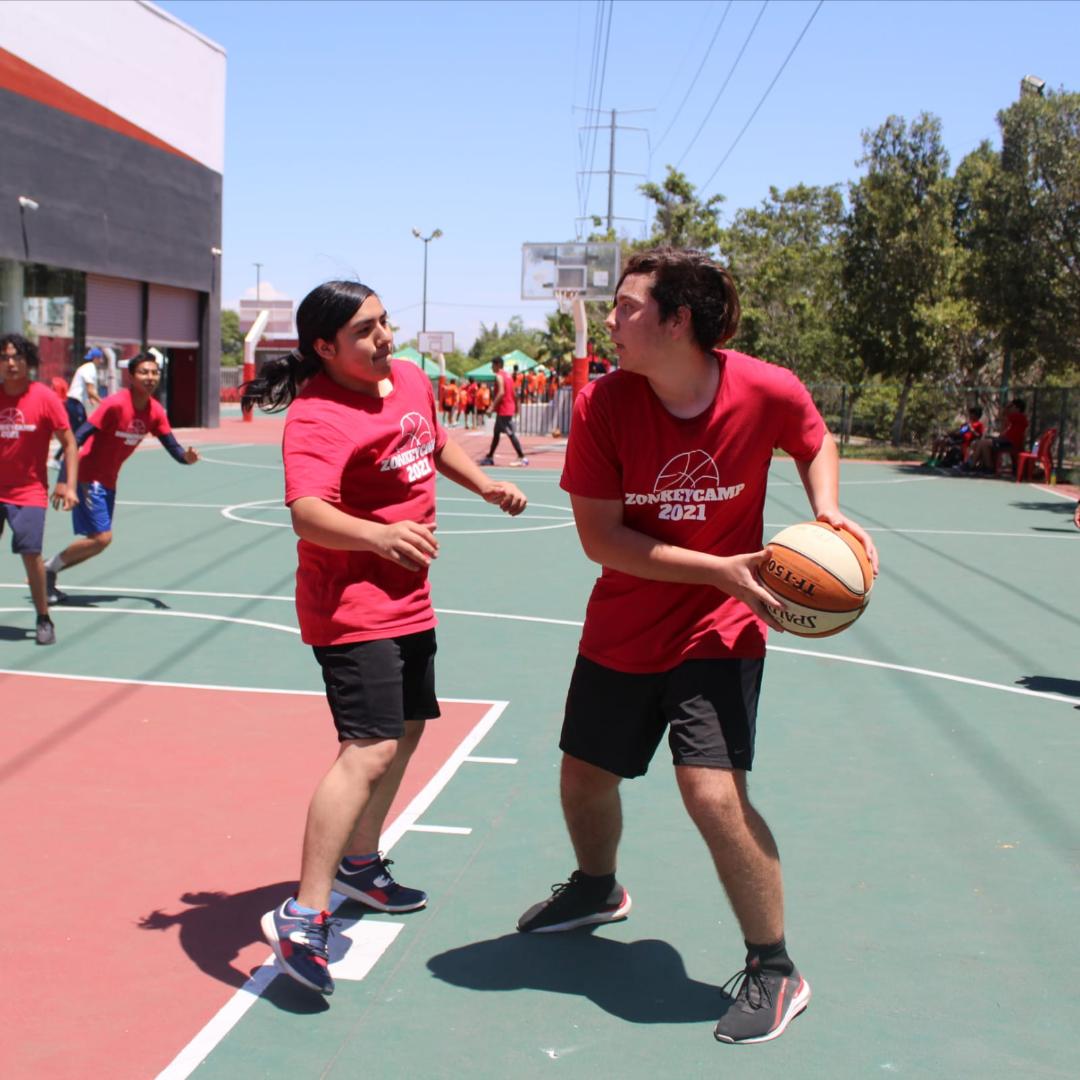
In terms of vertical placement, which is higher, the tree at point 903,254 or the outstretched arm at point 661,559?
the tree at point 903,254

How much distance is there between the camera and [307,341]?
164 inches

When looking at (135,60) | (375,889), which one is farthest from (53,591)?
(135,60)

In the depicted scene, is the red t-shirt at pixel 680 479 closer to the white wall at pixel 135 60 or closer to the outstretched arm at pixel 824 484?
the outstretched arm at pixel 824 484

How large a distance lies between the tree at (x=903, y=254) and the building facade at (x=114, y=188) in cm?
1774

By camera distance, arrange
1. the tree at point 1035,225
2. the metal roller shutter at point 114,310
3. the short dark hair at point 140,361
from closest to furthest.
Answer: the short dark hair at point 140,361 < the tree at point 1035,225 < the metal roller shutter at point 114,310

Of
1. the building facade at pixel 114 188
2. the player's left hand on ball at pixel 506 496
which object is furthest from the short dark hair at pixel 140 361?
the building facade at pixel 114 188

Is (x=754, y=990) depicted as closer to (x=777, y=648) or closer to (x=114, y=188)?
(x=777, y=648)

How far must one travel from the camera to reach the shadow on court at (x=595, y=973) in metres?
3.81

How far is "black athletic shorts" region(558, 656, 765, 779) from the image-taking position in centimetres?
367

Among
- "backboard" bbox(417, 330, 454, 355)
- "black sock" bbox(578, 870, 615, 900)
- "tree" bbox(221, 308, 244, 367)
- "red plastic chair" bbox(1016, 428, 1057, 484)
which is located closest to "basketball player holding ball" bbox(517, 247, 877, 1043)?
"black sock" bbox(578, 870, 615, 900)

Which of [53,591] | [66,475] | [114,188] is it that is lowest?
[53,591]

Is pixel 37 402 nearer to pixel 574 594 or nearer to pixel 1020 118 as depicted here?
pixel 574 594

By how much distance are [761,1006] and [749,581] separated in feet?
3.86

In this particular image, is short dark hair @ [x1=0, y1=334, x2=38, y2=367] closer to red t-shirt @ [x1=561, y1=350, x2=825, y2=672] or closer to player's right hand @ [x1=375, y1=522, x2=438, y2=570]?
player's right hand @ [x1=375, y1=522, x2=438, y2=570]
